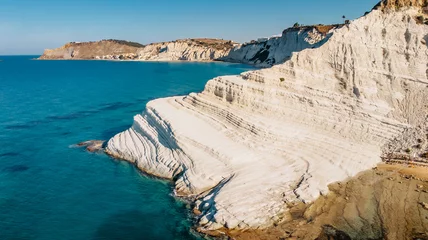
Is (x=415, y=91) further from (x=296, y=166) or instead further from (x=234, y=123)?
(x=234, y=123)

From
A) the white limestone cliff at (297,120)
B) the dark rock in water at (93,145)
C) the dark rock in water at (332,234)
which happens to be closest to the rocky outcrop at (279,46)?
the white limestone cliff at (297,120)

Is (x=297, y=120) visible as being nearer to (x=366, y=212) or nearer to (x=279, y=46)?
(x=366, y=212)

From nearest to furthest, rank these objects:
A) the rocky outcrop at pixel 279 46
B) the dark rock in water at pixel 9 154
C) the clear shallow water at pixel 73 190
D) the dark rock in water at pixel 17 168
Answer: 1. the clear shallow water at pixel 73 190
2. the dark rock in water at pixel 17 168
3. the dark rock in water at pixel 9 154
4. the rocky outcrop at pixel 279 46

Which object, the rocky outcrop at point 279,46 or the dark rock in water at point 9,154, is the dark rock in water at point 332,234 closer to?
the dark rock in water at point 9,154

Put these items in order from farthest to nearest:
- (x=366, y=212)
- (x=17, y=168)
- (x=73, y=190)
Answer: (x=17, y=168), (x=73, y=190), (x=366, y=212)

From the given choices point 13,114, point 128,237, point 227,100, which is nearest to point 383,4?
point 227,100

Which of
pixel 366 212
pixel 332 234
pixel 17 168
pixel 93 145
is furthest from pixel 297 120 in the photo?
pixel 17 168
